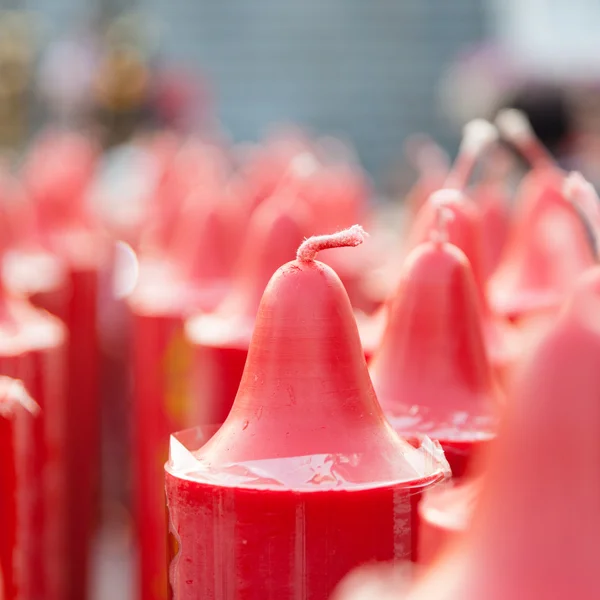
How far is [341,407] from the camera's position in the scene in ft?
3.28

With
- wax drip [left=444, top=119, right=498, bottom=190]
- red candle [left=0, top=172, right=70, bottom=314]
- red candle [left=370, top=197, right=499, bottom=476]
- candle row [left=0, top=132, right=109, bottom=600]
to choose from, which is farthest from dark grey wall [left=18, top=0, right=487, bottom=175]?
red candle [left=370, top=197, right=499, bottom=476]

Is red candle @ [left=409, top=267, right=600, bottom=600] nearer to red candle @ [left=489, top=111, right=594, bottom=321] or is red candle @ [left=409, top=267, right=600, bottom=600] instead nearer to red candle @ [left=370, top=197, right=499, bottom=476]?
red candle @ [left=370, top=197, right=499, bottom=476]

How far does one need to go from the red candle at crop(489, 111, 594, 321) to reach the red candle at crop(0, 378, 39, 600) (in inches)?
26.5

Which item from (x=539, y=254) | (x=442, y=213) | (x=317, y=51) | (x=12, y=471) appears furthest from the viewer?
(x=317, y=51)

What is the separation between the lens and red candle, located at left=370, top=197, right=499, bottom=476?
46.3 inches

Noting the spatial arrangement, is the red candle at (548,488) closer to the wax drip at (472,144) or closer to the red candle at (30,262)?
the wax drip at (472,144)

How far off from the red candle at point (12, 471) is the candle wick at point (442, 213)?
0.50m

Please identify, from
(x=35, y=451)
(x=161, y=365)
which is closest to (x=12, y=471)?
(x=35, y=451)

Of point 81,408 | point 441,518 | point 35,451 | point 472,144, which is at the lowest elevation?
point 81,408

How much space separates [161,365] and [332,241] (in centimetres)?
97

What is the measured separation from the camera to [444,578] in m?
0.77

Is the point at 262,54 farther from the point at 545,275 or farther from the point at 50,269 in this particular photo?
the point at 545,275

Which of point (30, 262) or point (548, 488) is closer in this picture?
point (548, 488)

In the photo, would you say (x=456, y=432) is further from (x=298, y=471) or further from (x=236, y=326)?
(x=236, y=326)
